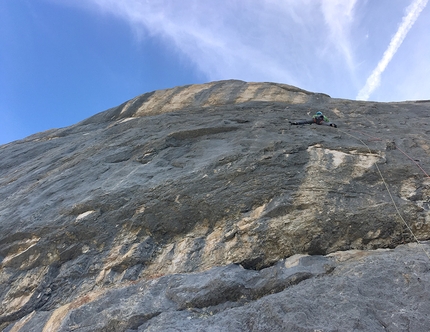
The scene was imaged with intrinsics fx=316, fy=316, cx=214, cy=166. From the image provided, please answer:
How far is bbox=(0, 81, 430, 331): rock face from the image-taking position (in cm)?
379

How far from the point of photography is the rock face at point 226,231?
149 inches

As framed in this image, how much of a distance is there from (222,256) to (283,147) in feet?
11.2

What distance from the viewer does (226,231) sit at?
5660 millimetres

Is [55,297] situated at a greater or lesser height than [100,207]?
lesser

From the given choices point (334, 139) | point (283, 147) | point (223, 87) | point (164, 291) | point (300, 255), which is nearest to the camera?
point (164, 291)

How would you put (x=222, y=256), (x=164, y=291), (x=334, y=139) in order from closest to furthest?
(x=164, y=291) < (x=222, y=256) < (x=334, y=139)

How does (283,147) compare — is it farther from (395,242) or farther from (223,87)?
(223,87)

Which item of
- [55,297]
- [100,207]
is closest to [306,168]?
[100,207]

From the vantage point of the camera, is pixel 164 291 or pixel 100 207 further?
pixel 100 207

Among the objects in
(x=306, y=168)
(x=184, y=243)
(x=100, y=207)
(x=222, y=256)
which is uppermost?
(x=100, y=207)

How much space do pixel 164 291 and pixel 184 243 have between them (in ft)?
4.38

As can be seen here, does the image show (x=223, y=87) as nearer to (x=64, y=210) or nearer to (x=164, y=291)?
(x=64, y=210)

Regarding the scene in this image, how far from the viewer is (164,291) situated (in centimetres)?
446

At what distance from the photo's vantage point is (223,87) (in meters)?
Answer: 14.2
